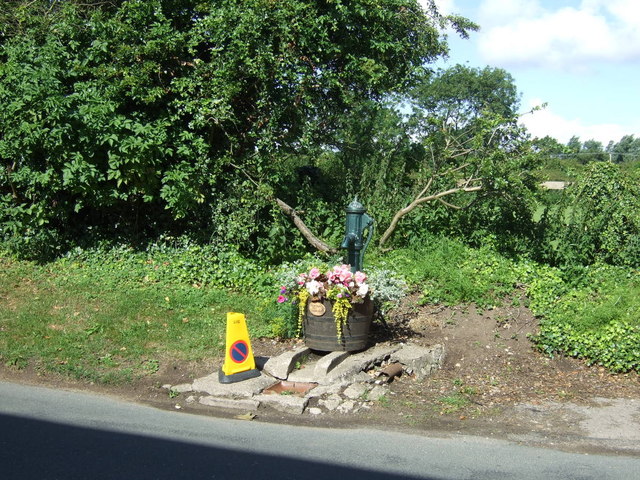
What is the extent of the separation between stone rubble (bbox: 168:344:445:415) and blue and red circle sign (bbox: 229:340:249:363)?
0.25 m

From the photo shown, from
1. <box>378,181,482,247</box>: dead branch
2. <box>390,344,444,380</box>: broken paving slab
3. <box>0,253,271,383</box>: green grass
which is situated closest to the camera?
<box>390,344,444,380</box>: broken paving slab

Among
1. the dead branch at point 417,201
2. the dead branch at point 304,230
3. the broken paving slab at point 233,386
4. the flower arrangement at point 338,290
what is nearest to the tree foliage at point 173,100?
the dead branch at point 304,230

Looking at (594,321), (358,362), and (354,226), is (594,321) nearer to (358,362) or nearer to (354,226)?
(358,362)

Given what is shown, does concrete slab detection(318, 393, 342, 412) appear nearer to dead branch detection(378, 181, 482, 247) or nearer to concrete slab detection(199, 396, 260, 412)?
concrete slab detection(199, 396, 260, 412)

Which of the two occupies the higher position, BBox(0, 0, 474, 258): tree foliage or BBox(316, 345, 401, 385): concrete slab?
BBox(0, 0, 474, 258): tree foliage

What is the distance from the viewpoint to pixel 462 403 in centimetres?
612

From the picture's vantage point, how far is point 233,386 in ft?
20.4

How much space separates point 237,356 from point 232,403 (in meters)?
0.58

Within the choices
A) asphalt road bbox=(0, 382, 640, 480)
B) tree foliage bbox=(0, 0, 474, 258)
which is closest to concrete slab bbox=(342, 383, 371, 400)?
asphalt road bbox=(0, 382, 640, 480)

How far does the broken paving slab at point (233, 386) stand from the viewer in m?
6.11

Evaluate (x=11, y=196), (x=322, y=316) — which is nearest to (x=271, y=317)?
(x=322, y=316)

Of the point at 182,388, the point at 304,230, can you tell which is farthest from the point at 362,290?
the point at 304,230

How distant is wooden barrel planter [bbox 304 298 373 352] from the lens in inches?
269

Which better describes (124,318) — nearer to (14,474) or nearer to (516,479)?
(14,474)
